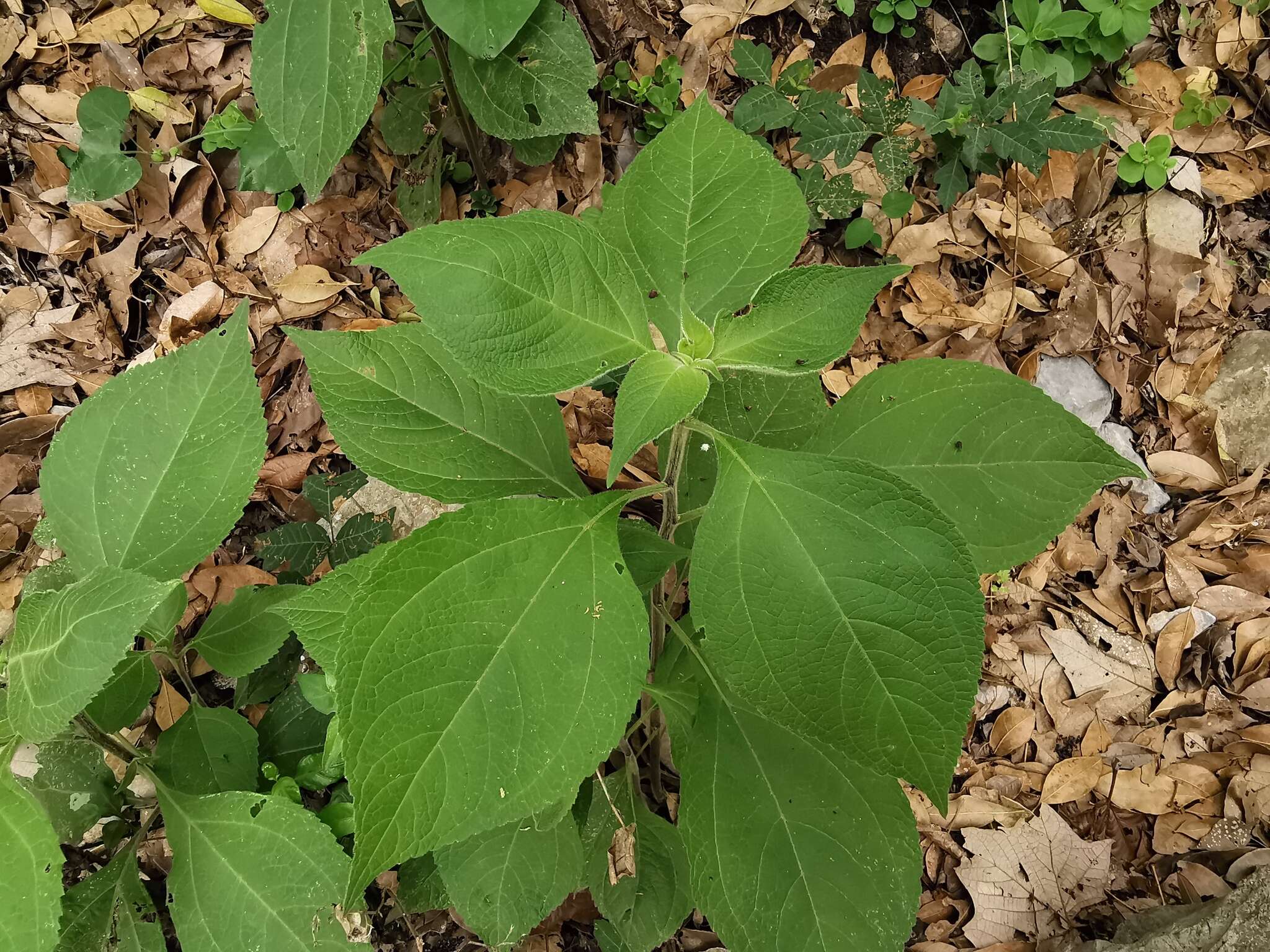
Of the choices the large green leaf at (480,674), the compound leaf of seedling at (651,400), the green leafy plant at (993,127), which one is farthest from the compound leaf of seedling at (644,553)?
the green leafy plant at (993,127)

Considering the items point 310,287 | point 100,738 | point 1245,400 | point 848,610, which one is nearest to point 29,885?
point 100,738

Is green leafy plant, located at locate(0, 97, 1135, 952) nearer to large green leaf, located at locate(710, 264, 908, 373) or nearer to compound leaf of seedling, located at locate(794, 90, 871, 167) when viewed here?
large green leaf, located at locate(710, 264, 908, 373)

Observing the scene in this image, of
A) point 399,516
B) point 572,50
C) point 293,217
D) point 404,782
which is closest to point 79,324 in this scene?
point 293,217

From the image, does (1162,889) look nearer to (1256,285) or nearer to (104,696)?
(1256,285)

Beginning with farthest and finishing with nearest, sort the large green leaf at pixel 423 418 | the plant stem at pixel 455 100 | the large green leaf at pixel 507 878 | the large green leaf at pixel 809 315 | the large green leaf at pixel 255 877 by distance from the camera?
the plant stem at pixel 455 100, the large green leaf at pixel 507 878, the large green leaf at pixel 255 877, the large green leaf at pixel 423 418, the large green leaf at pixel 809 315

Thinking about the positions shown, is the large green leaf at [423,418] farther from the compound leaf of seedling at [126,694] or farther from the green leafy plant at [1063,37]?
the green leafy plant at [1063,37]

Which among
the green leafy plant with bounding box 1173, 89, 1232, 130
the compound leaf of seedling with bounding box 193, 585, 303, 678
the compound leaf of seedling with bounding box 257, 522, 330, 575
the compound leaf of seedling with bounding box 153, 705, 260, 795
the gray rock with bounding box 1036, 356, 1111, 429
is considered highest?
the green leafy plant with bounding box 1173, 89, 1232, 130

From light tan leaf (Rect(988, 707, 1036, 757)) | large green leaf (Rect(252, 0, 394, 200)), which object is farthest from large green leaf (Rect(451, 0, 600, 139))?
light tan leaf (Rect(988, 707, 1036, 757))

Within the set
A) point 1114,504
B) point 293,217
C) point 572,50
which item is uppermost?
point 572,50
